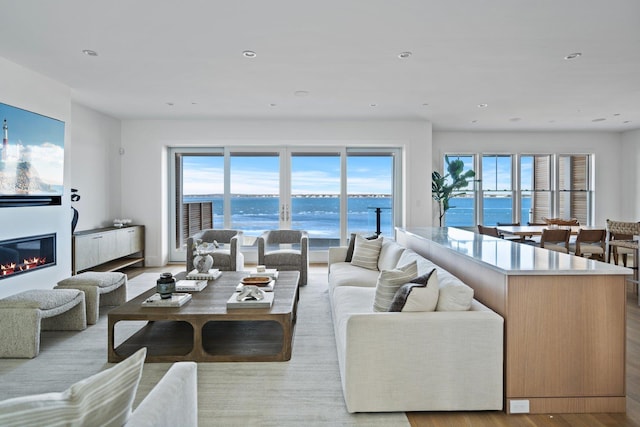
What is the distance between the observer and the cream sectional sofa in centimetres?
221

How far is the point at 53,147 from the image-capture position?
4641 millimetres

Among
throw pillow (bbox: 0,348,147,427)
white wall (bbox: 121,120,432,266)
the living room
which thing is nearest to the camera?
throw pillow (bbox: 0,348,147,427)

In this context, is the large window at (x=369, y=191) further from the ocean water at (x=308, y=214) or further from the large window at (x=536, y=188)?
the large window at (x=536, y=188)

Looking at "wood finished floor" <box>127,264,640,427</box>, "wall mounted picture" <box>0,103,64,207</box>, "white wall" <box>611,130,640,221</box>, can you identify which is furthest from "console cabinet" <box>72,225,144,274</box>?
"white wall" <box>611,130,640,221</box>

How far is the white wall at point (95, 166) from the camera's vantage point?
590 centimetres

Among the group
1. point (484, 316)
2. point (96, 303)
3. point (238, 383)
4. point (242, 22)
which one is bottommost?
point (238, 383)

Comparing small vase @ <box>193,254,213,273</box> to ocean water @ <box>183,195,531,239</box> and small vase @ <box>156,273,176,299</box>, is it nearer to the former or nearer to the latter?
small vase @ <box>156,273,176,299</box>

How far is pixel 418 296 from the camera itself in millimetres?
2318

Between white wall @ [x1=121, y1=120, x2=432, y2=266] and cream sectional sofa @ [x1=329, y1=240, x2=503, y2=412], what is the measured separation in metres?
5.17

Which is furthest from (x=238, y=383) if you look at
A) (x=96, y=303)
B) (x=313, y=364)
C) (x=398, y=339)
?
(x=96, y=303)

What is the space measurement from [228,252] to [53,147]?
2.55m

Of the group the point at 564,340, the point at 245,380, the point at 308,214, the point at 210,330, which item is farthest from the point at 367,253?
the point at 308,214

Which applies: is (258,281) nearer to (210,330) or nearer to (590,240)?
(210,330)

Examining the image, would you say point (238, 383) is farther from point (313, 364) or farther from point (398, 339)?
point (398, 339)
